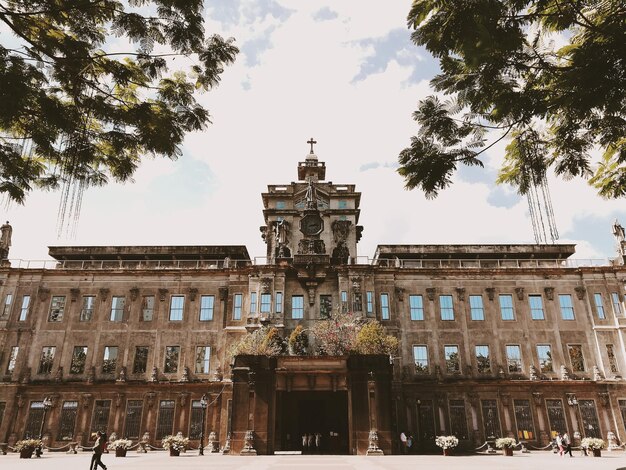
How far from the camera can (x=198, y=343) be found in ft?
116

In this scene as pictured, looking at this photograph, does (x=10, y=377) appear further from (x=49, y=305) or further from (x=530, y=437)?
(x=530, y=437)

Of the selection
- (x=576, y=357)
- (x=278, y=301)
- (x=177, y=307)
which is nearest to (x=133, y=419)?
(x=177, y=307)

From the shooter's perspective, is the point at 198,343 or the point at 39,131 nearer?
the point at 39,131

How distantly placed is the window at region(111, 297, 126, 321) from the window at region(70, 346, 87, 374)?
3145 mm

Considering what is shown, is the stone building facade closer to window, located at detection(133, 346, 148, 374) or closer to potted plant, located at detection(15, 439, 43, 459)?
window, located at detection(133, 346, 148, 374)

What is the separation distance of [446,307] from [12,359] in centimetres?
3442

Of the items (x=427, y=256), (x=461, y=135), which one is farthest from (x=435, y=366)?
(x=461, y=135)

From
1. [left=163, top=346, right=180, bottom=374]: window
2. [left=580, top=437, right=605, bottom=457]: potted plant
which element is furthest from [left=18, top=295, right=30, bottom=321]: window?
[left=580, top=437, right=605, bottom=457]: potted plant

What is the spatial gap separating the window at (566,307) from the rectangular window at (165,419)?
3164cm

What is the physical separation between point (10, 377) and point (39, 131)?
115 ft

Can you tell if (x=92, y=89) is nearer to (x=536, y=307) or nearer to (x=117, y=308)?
(x=117, y=308)

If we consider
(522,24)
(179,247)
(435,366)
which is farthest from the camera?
(179,247)

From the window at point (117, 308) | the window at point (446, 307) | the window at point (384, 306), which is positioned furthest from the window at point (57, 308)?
the window at point (446, 307)

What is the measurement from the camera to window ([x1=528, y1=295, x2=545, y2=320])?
36.1m
